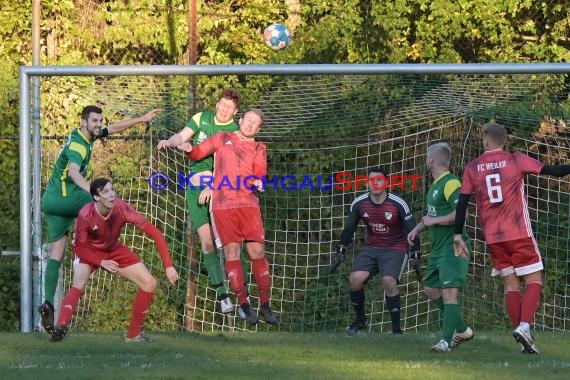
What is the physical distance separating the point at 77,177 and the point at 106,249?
927 mm

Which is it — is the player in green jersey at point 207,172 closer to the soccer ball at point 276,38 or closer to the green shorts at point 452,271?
the soccer ball at point 276,38

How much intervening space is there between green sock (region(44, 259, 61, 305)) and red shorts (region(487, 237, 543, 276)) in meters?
4.08

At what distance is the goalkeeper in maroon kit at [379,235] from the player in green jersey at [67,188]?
217cm

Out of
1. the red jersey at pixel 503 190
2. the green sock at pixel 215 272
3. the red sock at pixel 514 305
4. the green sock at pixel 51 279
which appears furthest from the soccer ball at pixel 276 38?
the red sock at pixel 514 305

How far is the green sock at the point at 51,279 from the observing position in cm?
1113

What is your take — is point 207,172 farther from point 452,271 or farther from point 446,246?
point 452,271

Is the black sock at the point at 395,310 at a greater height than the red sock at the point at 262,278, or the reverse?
the red sock at the point at 262,278

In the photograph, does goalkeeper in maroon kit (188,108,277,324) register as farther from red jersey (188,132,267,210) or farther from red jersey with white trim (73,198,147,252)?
red jersey with white trim (73,198,147,252)

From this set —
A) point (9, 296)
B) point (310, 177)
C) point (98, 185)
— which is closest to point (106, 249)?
point (98, 185)

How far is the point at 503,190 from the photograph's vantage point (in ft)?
30.4

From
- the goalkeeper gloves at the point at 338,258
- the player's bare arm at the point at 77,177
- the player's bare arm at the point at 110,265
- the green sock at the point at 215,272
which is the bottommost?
the green sock at the point at 215,272

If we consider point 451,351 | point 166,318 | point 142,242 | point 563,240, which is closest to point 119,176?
point 142,242

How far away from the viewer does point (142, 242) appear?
14336 mm

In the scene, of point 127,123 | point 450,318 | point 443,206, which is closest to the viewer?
point 450,318
